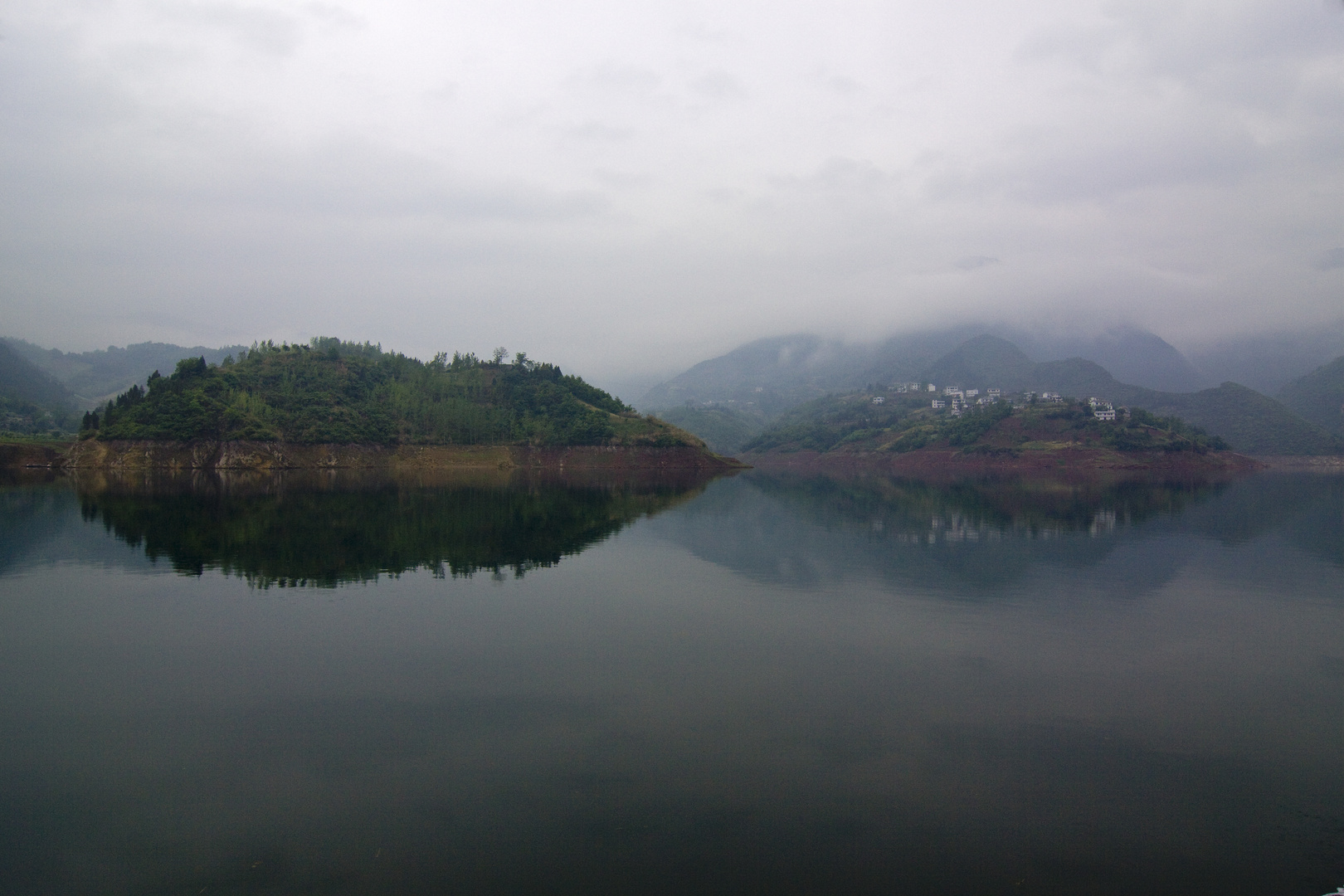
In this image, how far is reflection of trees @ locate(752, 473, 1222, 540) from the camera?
127 ft

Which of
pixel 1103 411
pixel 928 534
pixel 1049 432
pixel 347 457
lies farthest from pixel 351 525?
pixel 1103 411

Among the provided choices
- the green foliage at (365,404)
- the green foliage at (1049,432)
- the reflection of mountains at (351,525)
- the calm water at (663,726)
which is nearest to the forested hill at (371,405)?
the green foliage at (365,404)

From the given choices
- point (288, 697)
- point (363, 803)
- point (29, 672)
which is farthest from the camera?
point (29, 672)

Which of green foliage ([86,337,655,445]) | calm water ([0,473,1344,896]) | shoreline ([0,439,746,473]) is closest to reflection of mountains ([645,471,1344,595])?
calm water ([0,473,1344,896])

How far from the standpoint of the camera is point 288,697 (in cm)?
1245

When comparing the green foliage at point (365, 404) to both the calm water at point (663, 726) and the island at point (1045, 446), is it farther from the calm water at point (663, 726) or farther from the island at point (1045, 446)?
the calm water at point (663, 726)

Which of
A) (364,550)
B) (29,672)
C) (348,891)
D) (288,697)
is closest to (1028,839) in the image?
(348,891)

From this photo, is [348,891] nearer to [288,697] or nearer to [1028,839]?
[288,697]

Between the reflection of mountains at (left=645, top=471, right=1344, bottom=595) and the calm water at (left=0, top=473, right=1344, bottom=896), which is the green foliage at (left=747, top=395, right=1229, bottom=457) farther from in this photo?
the calm water at (left=0, top=473, right=1344, bottom=896)

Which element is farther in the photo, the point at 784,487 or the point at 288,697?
the point at 784,487

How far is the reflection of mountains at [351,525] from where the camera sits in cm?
2505

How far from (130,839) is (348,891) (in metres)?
3.05

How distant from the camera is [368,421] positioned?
400 feet

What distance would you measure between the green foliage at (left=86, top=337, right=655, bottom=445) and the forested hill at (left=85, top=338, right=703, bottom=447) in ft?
0.67
